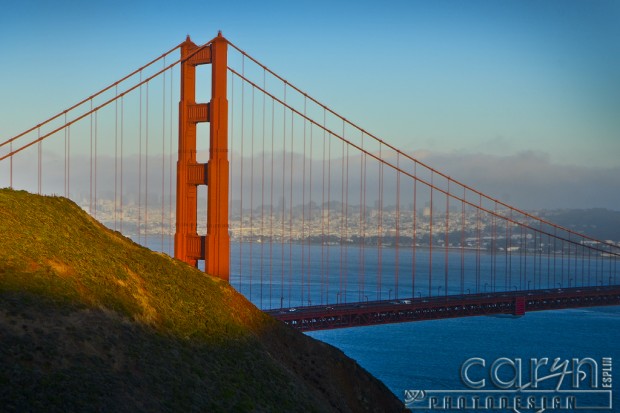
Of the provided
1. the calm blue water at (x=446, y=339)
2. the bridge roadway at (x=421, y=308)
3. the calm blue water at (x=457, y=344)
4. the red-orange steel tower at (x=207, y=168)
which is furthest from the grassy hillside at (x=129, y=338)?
the calm blue water at (x=457, y=344)

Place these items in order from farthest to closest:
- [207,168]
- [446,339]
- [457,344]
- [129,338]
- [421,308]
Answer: [446,339]
[457,344]
[421,308]
[207,168]
[129,338]

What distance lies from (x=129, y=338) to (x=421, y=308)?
39.5 meters

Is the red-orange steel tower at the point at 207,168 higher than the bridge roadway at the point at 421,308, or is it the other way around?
the red-orange steel tower at the point at 207,168

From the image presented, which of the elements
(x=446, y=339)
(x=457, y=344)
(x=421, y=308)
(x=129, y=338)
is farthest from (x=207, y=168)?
(x=446, y=339)

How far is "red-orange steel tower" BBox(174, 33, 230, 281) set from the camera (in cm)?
3497

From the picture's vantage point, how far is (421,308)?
189 feet

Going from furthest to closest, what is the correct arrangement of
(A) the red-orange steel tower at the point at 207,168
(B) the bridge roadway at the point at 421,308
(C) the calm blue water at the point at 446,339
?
(C) the calm blue water at the point at 446,339 < (B) the bridge roadway at the point at 421,308 < (A) the red-orange steel tower at the point at 207,168

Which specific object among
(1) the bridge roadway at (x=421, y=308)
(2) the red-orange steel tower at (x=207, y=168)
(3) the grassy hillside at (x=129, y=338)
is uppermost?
(2) the red-orange steel tower at (x=207, y=168)

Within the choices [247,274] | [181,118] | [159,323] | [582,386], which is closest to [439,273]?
[247,274]

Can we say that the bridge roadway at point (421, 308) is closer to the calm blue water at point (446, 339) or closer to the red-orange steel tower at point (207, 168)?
the calm blue water at point (446, 339)

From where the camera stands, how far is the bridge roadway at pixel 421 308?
5075cm

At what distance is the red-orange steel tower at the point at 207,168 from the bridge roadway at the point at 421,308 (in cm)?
1356

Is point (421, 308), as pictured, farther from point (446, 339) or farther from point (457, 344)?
point (446, 339)

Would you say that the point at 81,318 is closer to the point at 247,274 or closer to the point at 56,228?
the point at 56,228
